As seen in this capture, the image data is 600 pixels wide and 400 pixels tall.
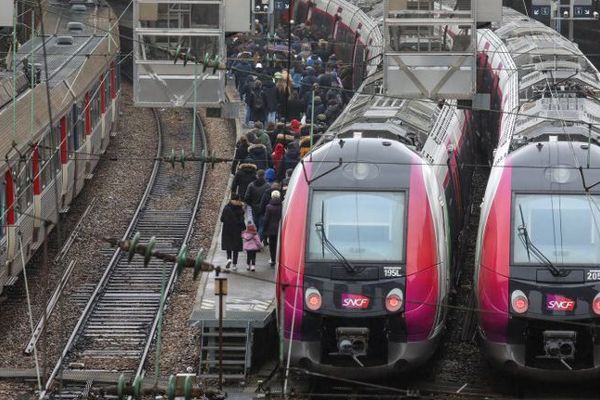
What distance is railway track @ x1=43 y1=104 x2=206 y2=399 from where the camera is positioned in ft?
69.5

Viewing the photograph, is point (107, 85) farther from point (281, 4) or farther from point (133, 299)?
point (133, 299)

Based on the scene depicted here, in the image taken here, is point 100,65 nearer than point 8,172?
No

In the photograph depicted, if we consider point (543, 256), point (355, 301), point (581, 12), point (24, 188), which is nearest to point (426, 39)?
point (543, 256)

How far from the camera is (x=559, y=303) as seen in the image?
1909 cm

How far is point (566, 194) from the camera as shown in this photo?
19.8 meters

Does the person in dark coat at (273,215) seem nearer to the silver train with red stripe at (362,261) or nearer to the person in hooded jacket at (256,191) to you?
the person in hooded jacket at (256,191)

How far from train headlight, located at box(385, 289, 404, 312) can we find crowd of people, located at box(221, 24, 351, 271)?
2.59 meters

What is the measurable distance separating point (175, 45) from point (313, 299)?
17.7 ft

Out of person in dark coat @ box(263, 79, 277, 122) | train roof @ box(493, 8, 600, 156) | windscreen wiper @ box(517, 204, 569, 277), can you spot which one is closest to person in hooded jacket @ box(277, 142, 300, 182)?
train roof @ box(493, 8, 600, 156)

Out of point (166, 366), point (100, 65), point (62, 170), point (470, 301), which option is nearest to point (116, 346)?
point (166, 366)

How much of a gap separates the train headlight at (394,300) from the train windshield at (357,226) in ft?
1.16

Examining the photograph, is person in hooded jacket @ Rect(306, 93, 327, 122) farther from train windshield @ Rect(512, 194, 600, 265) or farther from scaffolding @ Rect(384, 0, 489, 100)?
train windshield @ Rect(512, 194, 600, 265)

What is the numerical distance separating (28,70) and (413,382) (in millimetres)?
10068

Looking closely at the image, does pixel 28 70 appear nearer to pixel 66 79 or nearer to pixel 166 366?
pixel 66 79
